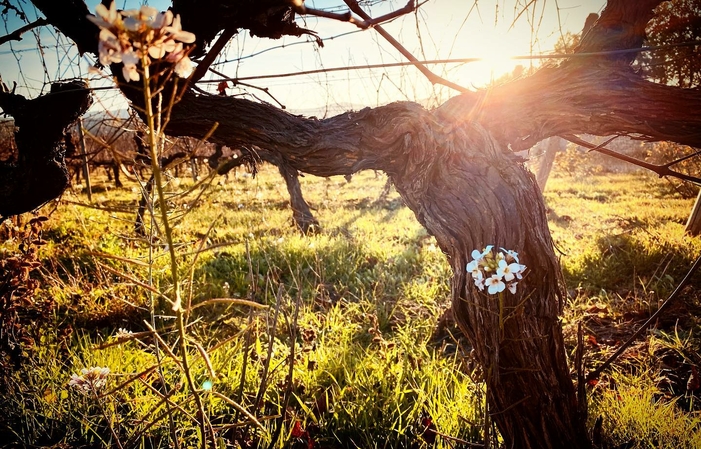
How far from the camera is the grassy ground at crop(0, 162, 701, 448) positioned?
69.3 inches

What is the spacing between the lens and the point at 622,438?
6.53ft

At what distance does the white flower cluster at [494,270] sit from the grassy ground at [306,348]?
1.04 feet

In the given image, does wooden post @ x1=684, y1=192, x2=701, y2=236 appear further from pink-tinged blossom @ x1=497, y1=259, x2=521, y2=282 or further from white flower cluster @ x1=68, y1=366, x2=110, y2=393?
white flower cluster @ x1=68, y1=366, x2=110, y2=393

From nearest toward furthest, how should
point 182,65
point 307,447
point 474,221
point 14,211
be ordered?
1. point 182,65
2. point 474,221
3. point 307,447
4. point 14,211

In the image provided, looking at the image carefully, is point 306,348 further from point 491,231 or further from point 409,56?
point 409,56

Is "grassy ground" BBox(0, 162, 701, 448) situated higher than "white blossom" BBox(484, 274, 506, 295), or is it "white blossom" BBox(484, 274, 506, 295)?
"white blossom" BBox(484, 274, 506, 295)

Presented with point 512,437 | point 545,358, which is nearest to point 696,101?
point 545,358

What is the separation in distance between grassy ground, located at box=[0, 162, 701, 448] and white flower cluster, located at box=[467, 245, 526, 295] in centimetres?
32

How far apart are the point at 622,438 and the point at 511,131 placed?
178cm

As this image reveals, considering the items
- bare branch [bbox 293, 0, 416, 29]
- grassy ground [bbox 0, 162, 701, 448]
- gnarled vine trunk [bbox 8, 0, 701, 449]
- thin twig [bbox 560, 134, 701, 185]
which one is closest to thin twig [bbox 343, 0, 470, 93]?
bare branch [bbox 293, 0, 416, 29]

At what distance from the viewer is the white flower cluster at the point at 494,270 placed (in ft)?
4.27

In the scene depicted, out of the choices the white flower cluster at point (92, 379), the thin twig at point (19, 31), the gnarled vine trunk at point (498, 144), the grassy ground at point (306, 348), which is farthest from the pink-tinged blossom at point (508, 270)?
the thin twig at point (19, 31)

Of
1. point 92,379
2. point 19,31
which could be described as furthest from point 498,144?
point 19,31

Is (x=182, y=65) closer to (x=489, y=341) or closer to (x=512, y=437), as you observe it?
(x=489, y=341)
